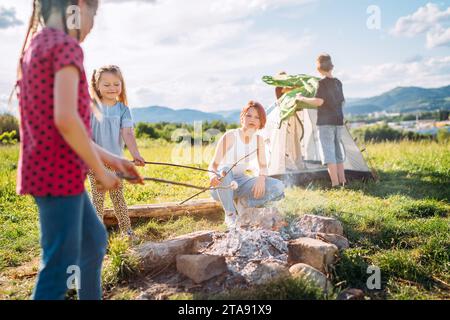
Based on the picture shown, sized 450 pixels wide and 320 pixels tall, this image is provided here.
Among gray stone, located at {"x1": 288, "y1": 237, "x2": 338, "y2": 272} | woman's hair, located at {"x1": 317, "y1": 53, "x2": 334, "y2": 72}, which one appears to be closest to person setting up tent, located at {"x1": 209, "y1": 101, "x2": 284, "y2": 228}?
gray stone, located at {"x1": 288, "y1": 237, "x2": 338, "y2": 272}

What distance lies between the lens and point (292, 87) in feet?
24.0

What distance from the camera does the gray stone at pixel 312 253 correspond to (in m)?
3.34

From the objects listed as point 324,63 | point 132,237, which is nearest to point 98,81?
point 132,237

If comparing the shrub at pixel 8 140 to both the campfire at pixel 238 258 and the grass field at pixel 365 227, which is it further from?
the campfire at pixel 238 258

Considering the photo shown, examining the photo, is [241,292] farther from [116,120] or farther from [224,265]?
[116,120]

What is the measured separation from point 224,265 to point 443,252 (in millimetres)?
1894

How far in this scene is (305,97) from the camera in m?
6.71

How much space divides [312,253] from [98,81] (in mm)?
2522

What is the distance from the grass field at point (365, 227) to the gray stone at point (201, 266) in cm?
43

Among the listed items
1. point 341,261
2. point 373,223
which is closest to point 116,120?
point 341,261

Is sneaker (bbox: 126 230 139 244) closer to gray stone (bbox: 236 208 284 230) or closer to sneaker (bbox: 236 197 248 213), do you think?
gray stone (bbox: 236 208 284 230)

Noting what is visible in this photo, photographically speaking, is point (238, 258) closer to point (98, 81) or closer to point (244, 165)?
point (244, 165)

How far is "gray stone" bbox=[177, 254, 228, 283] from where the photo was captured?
10.4ft

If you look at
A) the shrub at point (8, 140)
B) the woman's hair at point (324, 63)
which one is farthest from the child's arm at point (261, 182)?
the shrub at point (8, 140)
